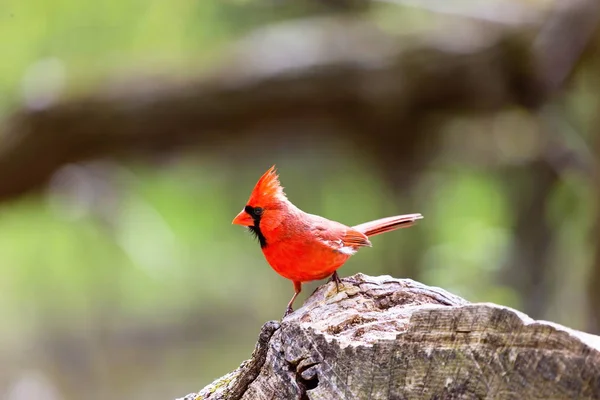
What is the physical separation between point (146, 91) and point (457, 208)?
1836mm

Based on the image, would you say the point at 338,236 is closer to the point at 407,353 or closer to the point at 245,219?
the point at 245,219

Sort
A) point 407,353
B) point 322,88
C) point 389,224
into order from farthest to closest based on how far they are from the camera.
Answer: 1. point 322,88
2. point 389,224
3. point 407,353

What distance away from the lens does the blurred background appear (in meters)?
3.69

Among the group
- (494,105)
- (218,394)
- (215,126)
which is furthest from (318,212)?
(218,394)

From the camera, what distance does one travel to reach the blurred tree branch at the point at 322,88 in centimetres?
365

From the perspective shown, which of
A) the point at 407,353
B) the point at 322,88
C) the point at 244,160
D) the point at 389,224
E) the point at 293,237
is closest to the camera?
the point at 407,353

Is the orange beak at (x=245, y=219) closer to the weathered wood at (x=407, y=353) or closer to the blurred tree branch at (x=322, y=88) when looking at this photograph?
the weathered wood at (x=407, y=353)

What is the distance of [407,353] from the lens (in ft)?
3.80

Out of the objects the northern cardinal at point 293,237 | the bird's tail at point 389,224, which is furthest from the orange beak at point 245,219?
the bird's tail at point 389,224

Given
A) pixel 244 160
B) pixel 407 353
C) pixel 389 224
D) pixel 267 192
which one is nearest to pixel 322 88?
pixel 244 160

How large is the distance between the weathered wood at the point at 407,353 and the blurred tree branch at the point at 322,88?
231 cm

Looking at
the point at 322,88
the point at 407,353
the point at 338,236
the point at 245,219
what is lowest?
the point at 407,353

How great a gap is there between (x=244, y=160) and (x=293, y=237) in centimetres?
235

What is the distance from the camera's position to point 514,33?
366 cm
